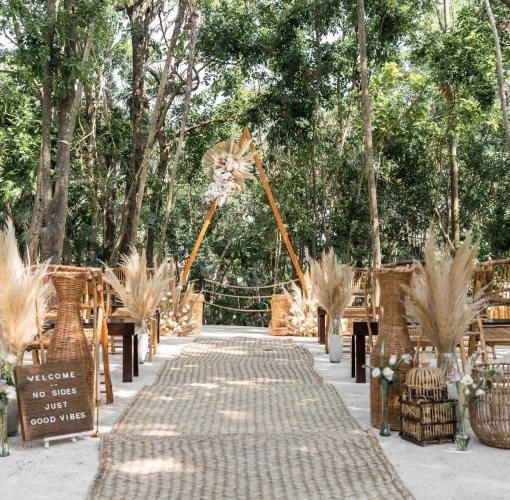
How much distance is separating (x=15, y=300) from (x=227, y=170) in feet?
20.1

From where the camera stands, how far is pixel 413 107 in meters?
11.2

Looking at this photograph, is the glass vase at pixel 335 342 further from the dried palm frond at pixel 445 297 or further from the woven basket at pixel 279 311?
→ the woven basket at pixel 279 311

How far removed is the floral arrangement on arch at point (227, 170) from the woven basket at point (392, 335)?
5.72 meters

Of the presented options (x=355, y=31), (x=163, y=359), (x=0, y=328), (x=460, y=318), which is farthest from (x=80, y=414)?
(x=355, y=31)

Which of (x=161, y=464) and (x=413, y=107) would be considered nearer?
(x=161, y=464)

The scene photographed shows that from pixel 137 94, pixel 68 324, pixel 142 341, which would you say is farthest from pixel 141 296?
pixel 137 94

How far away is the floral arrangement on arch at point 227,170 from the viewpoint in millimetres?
9211

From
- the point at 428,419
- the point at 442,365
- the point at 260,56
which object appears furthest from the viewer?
the point at 260,56

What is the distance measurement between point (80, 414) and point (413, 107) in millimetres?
9058

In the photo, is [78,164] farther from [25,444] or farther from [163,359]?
[25,444]

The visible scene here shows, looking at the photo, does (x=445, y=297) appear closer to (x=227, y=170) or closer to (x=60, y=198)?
(x=60, y=198)

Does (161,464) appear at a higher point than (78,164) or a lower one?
lower

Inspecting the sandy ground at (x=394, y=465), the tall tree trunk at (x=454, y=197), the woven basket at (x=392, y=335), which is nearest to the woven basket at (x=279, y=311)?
the tall tree trunk at (x=454, y=197)

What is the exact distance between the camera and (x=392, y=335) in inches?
140
